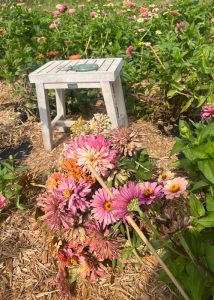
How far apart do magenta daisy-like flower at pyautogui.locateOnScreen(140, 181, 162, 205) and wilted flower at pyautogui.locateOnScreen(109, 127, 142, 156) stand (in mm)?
240

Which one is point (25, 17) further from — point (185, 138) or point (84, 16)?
point (185, 138)

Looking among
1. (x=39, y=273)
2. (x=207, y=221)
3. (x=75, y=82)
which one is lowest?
(x=39, y=273)

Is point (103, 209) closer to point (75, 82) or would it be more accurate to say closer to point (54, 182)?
point (54, 182)

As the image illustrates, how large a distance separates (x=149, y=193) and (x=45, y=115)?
4.75 feet

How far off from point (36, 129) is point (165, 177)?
1.72 metres

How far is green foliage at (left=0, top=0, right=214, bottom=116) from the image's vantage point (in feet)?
8.64

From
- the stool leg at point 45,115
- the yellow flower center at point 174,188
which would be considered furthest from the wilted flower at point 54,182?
the stool leg at point 45,115

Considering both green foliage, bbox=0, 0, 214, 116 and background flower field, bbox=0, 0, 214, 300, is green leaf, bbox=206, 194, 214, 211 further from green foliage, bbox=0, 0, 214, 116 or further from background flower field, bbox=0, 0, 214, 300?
green foliage, bbox=0, 0, 214, 116

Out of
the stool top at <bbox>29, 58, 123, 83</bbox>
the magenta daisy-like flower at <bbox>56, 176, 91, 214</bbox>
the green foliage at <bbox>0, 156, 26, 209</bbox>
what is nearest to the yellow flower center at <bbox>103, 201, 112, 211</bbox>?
the magenta daisy-like flower at <bbox>56, 176, 91, 214</bbox>

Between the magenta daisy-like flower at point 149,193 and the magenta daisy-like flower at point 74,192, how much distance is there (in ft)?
0.83

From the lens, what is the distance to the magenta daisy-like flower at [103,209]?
1557mm

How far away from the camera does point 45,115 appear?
9.09 feet

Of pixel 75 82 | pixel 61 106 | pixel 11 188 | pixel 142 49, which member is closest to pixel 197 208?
pixel 11 188

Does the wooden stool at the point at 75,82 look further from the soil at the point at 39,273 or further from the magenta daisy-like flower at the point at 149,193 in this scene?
the magenta daisy-like flower at the point at 149,193
